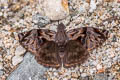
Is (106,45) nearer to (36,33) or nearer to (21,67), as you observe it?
(36,33)

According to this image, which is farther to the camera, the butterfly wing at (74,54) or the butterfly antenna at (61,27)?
the butterfly antenna at (61,27)

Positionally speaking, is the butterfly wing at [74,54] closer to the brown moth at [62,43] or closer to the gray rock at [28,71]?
the brown moth at [62,43]

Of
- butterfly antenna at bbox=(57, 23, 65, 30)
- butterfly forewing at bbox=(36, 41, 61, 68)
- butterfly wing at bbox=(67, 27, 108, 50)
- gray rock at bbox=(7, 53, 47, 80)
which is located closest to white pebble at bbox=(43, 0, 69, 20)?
butterfly antenna at bbox=(57, 23, 65, 30)

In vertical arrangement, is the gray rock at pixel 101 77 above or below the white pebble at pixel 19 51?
below

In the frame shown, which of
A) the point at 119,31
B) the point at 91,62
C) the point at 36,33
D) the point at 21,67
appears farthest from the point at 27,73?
the point at 119,31

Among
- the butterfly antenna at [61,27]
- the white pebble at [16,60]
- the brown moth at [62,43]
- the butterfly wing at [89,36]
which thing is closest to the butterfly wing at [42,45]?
the brown moth at [62,43]

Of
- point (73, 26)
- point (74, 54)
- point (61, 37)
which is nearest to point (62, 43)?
point (61, 37)

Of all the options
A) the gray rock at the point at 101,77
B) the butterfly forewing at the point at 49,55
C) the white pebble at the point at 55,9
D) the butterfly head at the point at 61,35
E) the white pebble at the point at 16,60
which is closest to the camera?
the gray rock at the point at 101,77
